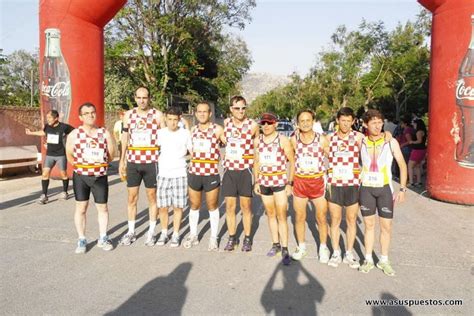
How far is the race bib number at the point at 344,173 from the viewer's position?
4328 millimetres

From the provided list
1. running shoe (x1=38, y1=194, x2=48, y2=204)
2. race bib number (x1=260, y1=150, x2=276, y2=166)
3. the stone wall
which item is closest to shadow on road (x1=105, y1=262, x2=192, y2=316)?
race bib number (x1=260, y1=150, x2=276, y2=166)

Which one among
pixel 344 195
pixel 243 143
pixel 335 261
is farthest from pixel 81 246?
pixel 344 195

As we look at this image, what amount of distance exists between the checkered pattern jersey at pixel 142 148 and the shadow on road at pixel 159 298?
5.29 ft

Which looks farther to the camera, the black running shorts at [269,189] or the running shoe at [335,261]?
the black running shorts at [269,189]

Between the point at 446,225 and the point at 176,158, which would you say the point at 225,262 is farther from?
the point at 446,225

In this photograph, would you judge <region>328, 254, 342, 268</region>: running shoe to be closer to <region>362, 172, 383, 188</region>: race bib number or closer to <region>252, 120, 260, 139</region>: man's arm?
<region>362, 172, 383, 188</region>: race bib number

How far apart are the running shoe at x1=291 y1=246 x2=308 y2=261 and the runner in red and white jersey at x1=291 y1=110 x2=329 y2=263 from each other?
206 millimetres

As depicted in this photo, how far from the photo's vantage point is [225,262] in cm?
459

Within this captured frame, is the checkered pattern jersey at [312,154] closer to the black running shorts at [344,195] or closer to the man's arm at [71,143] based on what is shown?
the black running shorts at [344,195]

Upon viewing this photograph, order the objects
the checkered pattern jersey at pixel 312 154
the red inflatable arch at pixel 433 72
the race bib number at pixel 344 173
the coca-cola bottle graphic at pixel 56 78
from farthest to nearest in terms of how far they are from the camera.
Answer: the coca-cola bottle graphic at pixel 56 78, the red inflatable arch at pixel 433 72, the checkered pattern jersey at pixel 312 154, the race bib number at pixel 344 173

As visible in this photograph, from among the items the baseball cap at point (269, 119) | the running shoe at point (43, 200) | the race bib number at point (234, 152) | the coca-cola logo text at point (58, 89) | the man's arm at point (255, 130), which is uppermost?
the coca-cola logo text at point (58, 89)

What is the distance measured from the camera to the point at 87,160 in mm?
4750

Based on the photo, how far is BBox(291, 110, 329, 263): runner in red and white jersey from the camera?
4.42 meters

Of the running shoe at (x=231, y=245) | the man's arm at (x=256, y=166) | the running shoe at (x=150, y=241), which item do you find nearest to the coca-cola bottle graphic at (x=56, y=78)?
the running shoe at (x=150, y=241)
